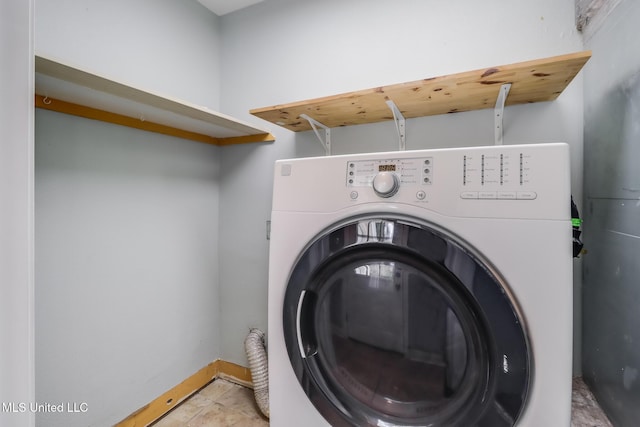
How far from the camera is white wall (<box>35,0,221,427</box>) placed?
1.01m

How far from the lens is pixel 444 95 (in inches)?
40.1

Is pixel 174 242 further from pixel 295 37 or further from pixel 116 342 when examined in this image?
pixel 295 37

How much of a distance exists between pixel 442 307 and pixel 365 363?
0.27 meters

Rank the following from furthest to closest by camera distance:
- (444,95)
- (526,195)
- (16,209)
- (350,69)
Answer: (350,69)
(444,95)
(526,195)
(16,209)

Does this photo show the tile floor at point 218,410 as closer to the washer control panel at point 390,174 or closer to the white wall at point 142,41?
the washer control panel at point 390,174

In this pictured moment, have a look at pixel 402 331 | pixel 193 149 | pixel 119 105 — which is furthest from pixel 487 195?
pixel 193 149

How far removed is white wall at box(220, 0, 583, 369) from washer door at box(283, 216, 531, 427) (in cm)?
71

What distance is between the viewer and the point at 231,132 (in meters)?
1.50

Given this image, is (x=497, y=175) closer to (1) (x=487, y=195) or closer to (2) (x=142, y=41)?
(1) (x=487, y=195)

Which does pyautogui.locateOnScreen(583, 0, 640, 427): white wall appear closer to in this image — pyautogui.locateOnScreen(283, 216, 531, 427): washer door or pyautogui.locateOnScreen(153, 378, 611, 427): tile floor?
pyautogui.locateOnScreen(283, 216, 531, 427): washer door

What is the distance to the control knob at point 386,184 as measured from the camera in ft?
2.46

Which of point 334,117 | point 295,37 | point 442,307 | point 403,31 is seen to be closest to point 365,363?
point 442,307

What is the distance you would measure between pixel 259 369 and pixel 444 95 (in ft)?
4.67

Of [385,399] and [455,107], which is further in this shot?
[455,107]
